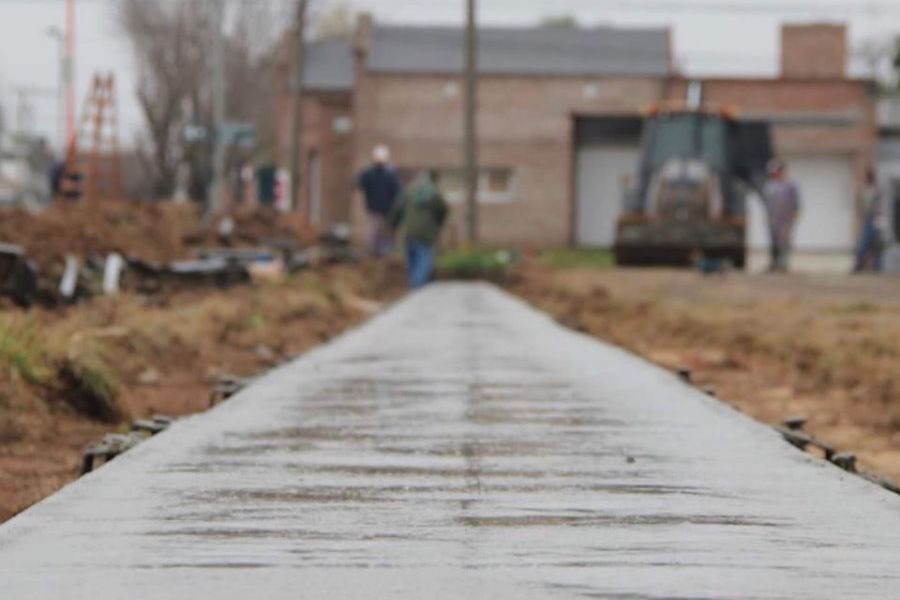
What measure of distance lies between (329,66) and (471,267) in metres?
36.4

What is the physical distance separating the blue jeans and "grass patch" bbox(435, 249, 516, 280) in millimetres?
4242

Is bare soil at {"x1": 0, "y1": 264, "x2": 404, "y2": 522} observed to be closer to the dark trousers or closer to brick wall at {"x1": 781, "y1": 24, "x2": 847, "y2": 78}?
the dark trousers

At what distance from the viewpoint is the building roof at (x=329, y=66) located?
68.8 m

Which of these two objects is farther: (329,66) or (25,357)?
(329,66)

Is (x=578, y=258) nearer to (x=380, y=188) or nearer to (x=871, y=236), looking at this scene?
(x=871, y=236)

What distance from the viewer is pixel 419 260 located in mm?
30234

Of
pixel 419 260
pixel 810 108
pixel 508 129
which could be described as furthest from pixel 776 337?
pixel 810 108

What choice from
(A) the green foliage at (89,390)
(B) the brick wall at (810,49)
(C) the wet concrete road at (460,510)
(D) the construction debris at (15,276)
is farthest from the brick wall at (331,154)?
(C) the wet concrete road at (460,510)

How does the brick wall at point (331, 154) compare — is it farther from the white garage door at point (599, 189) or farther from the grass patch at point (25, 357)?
the grass patch at point (25, 357)

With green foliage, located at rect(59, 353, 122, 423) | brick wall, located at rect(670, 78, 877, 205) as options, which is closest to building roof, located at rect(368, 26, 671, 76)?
brick wall, located at rect(670, 78, 877, 205)

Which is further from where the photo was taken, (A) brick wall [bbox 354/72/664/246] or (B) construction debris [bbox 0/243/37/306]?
(A) brick wall [bbox 354/72/664/246]

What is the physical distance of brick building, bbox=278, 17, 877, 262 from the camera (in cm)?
5947

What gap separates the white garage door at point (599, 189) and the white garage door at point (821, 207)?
3977 millimetres

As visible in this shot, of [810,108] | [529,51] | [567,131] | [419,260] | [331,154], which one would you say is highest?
[529,51]
